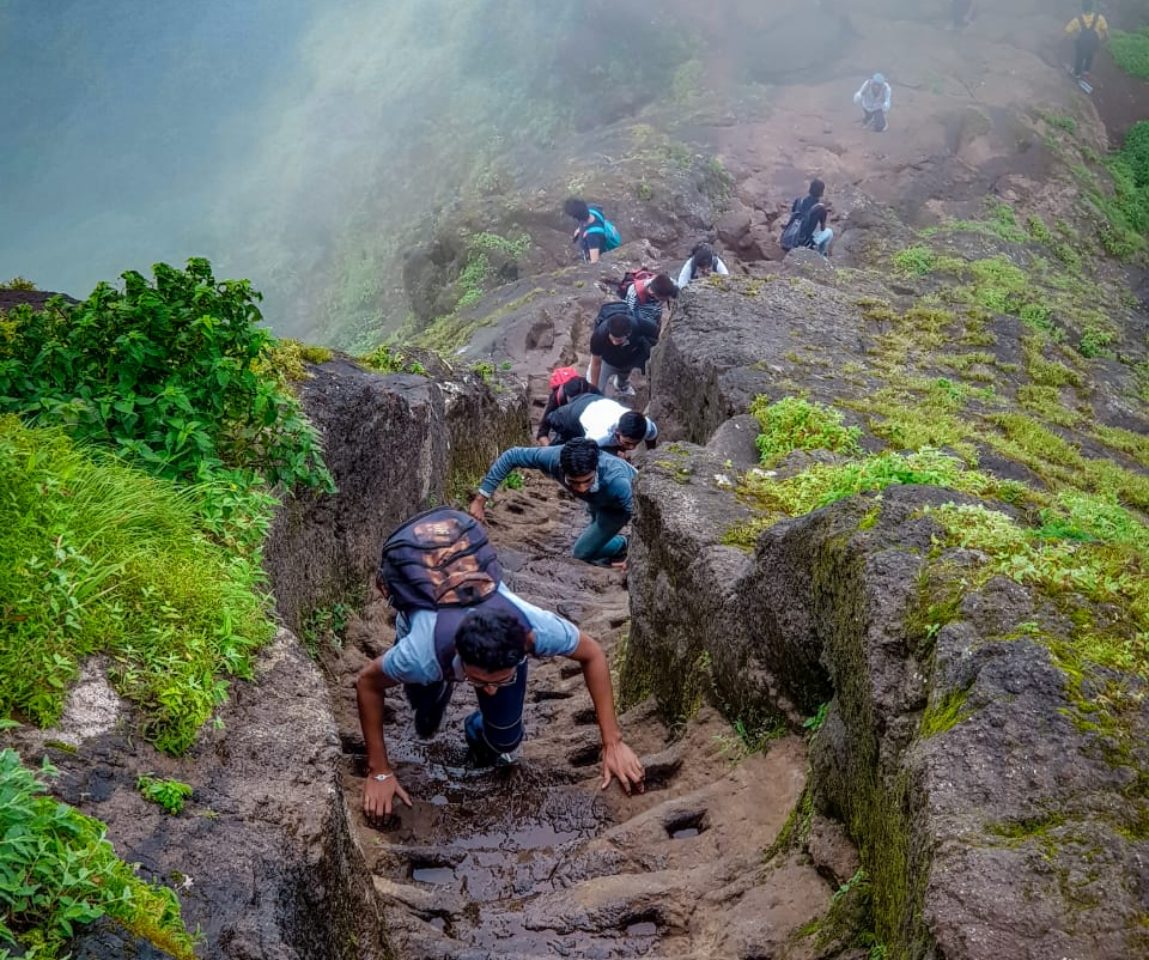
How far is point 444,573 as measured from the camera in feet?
16.0

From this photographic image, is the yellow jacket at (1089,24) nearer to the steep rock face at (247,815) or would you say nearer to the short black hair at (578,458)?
the short black hair at (578,458)

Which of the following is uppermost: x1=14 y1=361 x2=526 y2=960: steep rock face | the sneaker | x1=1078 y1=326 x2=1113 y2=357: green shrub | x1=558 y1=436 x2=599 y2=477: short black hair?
x1=14 y1=361 x2=526 y2=960: steep rock face

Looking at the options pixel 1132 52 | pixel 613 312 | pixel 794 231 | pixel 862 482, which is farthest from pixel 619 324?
pixel 1132 52

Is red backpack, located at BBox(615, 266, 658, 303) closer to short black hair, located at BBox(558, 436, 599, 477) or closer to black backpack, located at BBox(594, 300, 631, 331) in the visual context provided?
black backpack, located at BBox(594, 300, 631, 331)

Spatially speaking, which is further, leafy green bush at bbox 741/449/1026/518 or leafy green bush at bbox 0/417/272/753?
leafy green bush at bbox 741/449/1026/518

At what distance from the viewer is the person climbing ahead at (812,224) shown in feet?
65.4

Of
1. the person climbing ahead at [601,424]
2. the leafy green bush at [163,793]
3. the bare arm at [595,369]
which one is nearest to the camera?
the leafy green bush at [163,793]

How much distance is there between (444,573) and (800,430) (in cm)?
409

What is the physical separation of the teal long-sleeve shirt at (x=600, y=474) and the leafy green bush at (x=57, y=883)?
16.4 feet

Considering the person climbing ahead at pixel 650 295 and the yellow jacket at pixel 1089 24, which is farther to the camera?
the yellow jacket at pixel 1089 24

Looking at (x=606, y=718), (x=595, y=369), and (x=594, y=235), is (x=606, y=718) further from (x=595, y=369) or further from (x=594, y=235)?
(x=594, y=235)

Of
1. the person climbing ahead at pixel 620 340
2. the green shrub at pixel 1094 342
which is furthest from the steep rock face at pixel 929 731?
the green shrub at pixel 1094 342

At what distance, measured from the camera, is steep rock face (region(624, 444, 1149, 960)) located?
8.49ft


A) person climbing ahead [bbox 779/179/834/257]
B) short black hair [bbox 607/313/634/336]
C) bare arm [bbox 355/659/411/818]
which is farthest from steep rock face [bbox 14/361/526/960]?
person climbing ahead [bbox 779/179/834/257]
